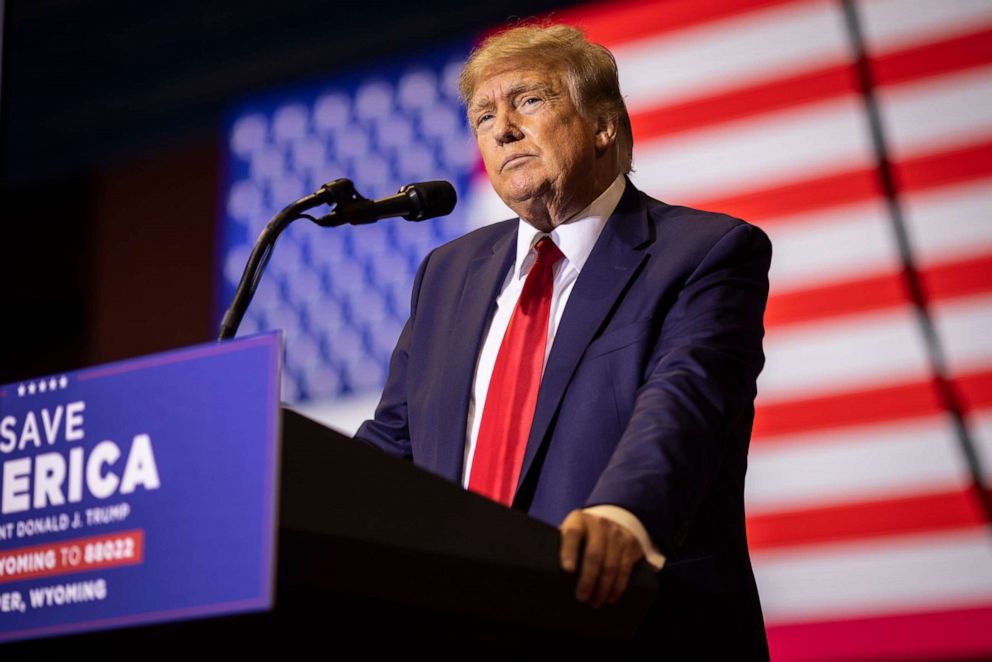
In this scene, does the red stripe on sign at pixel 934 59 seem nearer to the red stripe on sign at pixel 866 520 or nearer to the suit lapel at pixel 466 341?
the red stripe on sign at pixel 866 520

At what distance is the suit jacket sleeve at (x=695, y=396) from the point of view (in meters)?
1.10

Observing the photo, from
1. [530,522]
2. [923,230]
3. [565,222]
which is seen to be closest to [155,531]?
[530,522]

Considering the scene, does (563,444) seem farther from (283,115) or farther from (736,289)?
(283,115)

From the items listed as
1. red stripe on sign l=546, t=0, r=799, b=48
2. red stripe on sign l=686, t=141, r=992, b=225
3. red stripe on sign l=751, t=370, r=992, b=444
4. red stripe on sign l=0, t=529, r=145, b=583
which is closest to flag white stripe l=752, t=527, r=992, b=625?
red stripe on sign l=751, t=370, r=992, b=444

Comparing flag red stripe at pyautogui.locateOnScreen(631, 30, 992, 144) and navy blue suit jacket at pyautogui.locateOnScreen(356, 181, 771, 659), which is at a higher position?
flag red stripe at pyautogui.locateOnScreen(631, 30, 992, 144)

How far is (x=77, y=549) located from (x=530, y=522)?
1.08ft

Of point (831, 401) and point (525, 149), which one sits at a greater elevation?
point (525, 149)

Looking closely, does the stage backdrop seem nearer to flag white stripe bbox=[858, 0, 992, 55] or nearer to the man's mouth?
flag white stripe bbox=[858, 0, 992, 55]

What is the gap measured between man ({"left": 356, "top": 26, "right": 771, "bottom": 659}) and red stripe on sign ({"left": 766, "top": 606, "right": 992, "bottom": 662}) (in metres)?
0.97

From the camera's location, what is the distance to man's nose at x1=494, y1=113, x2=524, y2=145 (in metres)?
1.65

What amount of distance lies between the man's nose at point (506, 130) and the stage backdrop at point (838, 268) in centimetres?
100

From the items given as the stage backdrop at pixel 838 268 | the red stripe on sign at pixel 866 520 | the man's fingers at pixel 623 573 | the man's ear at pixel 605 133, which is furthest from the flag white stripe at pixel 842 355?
the man's fingers at pixel 623 573

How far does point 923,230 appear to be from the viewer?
236cm

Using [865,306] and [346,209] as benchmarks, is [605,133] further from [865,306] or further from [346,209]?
[865,306]
